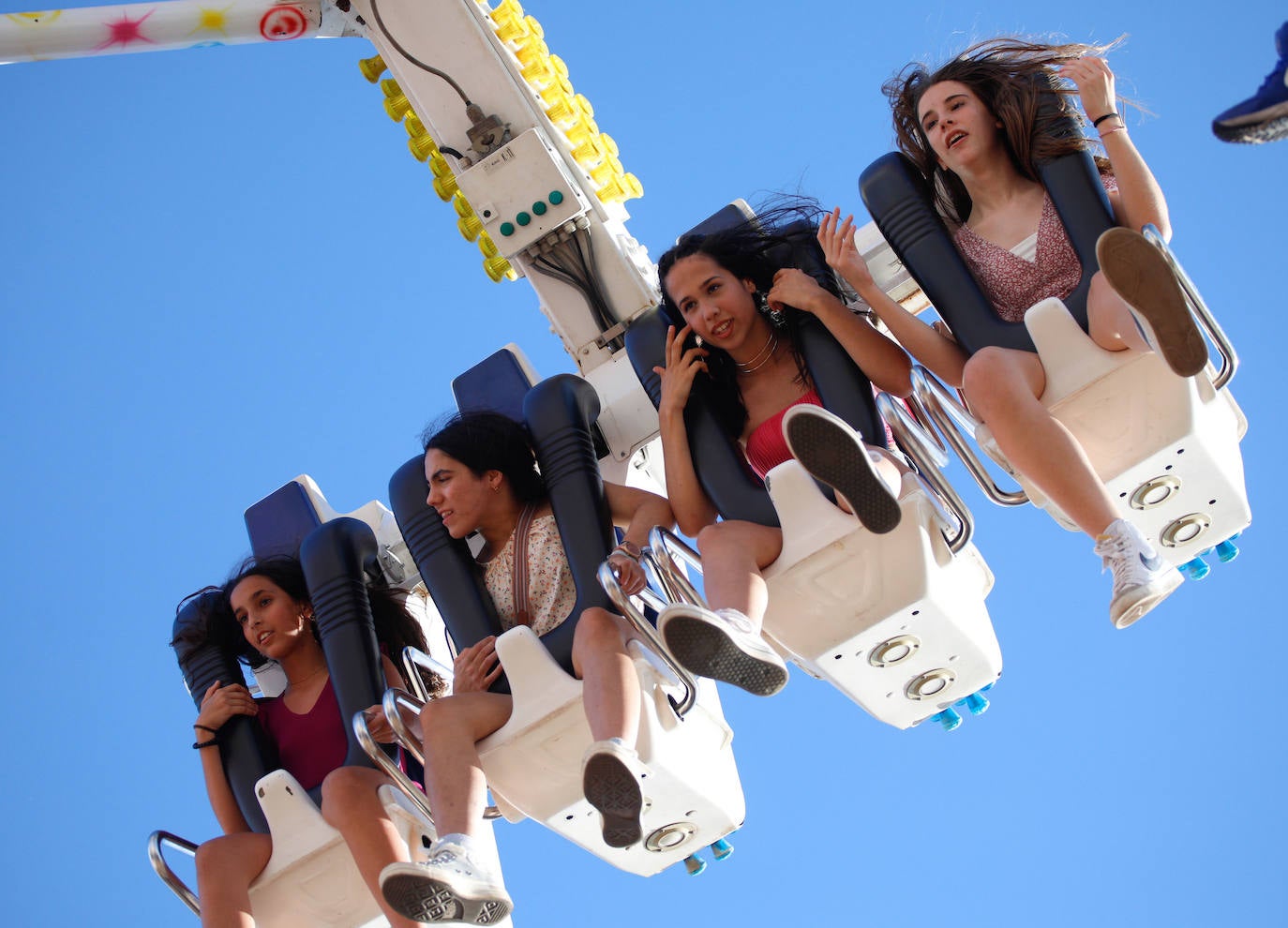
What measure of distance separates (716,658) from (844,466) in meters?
0.49

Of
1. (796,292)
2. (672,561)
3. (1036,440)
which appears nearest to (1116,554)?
(1036,440)

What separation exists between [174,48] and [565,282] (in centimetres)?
165

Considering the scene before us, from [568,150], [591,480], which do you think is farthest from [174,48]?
[591,480]

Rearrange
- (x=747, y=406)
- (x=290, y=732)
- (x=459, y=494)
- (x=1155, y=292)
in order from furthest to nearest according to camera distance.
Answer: (x=290, y=732)
(x=459, y=494)
(x=747, y=406)
(x=1155, y=292)

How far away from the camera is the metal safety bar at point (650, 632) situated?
3885 mm

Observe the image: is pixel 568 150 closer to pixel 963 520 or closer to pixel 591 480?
pixel 591 480

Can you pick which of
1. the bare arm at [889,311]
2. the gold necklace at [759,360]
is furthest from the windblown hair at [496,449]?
the bare arm at [889,311]

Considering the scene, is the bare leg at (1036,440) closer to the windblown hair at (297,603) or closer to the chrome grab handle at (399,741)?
the chrome grab handle at (399,741)

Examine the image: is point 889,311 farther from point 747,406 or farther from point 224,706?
point 224,706

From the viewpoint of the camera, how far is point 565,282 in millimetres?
5402

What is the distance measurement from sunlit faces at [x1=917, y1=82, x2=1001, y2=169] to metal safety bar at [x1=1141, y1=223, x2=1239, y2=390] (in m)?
0.89

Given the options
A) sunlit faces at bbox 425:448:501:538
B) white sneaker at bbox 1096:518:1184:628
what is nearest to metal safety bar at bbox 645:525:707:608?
sunlit faces at bbox 425:448:501:538

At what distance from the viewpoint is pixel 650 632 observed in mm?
3941

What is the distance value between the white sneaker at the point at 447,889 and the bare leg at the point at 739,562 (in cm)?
77
